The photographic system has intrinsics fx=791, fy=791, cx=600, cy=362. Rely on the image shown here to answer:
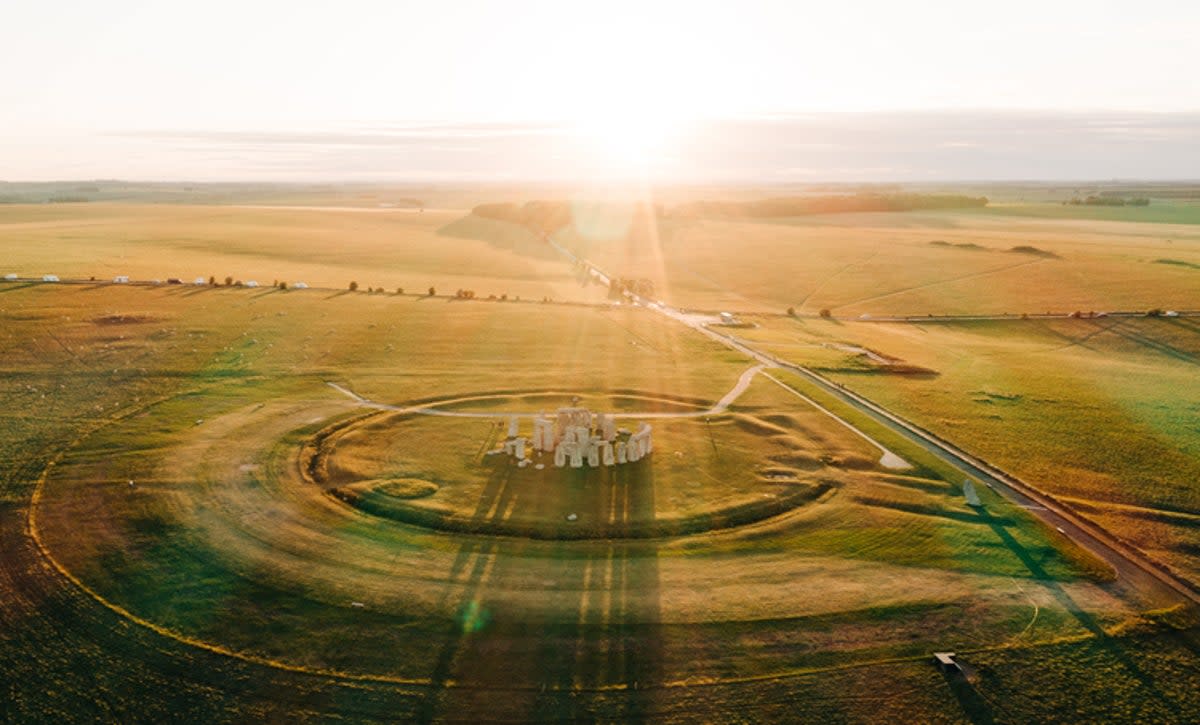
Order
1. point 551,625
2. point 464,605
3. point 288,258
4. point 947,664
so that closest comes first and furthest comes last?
point 947,664 → point 551,625 → point 464,605 → point 288,258

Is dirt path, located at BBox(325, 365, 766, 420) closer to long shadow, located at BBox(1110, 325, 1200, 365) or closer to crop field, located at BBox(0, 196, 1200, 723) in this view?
crop field, located at BBox(0, 196, 1200, 723)

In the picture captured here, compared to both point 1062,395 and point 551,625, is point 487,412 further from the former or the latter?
point 1062,395

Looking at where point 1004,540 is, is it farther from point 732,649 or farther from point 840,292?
point 840,292

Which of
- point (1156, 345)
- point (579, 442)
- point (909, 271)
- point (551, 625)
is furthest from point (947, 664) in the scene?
point (909, 271)

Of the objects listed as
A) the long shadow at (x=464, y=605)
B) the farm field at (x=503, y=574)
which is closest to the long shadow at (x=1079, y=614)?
Answer: the farm field at (x=503, y=574)

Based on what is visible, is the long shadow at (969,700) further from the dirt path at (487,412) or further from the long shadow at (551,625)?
the dirt path at (487,412)

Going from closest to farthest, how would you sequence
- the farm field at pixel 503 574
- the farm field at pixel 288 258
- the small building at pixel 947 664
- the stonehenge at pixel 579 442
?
1. the farm field at pixel 503 574
2. the small building at pixel 947 664
3. the stonehenge at pixel 579 442
4. the farm field at pixel 288 258
